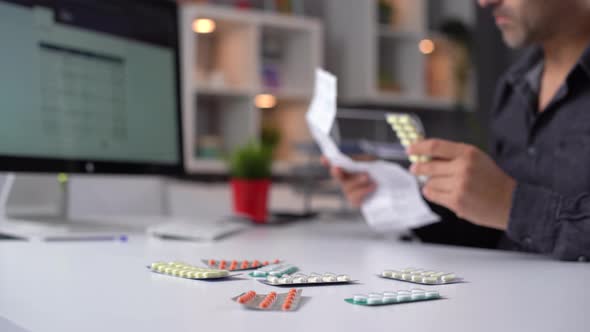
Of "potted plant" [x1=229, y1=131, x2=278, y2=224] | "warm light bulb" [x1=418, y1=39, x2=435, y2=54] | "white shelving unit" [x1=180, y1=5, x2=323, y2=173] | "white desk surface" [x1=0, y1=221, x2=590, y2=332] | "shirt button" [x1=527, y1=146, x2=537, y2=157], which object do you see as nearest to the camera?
"white desk surface" [x1=0, y1=221, x2=590, y2=332]

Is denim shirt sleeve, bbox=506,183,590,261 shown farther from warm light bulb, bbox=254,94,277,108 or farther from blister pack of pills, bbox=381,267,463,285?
warm light bulb, bbox=254,94,277,108

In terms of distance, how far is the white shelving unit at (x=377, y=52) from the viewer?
3430 millimetres

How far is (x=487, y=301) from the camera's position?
0.57 meters

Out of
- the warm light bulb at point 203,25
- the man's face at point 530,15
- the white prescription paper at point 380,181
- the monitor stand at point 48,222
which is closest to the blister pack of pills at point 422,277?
the white prescription paper at point 380,181

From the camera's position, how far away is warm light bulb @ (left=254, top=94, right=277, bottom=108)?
3.25 m

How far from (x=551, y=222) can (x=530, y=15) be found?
535 mm

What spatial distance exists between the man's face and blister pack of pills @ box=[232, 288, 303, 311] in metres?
0.94

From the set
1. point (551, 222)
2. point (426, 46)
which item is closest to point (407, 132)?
point (551, 222)

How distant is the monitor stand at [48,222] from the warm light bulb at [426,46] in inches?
99.2

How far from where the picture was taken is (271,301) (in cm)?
52

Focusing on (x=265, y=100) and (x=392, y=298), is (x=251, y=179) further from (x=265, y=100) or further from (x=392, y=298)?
(x=265, y=100)

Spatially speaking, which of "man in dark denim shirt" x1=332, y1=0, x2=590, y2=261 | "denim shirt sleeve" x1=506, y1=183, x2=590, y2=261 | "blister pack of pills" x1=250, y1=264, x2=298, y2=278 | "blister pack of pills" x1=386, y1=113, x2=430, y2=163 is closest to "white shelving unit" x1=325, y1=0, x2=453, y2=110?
"man in dark denim shirt" x1=332, y1=0, x2=590, y2=261

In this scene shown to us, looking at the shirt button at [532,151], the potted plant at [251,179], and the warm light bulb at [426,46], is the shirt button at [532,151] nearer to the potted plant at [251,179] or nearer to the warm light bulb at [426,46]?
the potted plant at [251,179]

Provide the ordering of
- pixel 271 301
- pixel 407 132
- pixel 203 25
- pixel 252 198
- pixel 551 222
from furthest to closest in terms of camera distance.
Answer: pixel 203 25
pixel 252 198
pixel 407 132
pixel 551 222
pixel 271 301
